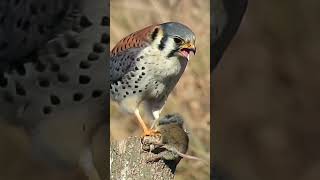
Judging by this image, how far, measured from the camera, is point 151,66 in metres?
2.09

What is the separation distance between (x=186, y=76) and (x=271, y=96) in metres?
0.27

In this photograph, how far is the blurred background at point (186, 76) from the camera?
2.04 metres

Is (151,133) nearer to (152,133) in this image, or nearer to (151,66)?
(152,133)

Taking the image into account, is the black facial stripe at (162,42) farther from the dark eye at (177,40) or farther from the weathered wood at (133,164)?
the weathered wood at (133,164)

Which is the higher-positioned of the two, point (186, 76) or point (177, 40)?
point (177, 40)

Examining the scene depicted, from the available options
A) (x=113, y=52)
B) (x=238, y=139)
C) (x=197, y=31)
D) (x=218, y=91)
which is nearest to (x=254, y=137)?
(x=238, y=139)

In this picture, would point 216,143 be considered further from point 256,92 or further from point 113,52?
point 113,52

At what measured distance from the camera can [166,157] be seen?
2129mm

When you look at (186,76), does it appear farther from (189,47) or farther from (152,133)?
(152,133)

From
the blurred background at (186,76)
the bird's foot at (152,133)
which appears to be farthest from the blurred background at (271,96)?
the bird's foot at (152,133)

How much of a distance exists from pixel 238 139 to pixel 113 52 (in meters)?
0.46

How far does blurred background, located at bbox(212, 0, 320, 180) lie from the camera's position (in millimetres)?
2131

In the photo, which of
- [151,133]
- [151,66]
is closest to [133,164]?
[151,133]

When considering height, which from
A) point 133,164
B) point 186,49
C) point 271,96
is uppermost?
point 186,49
